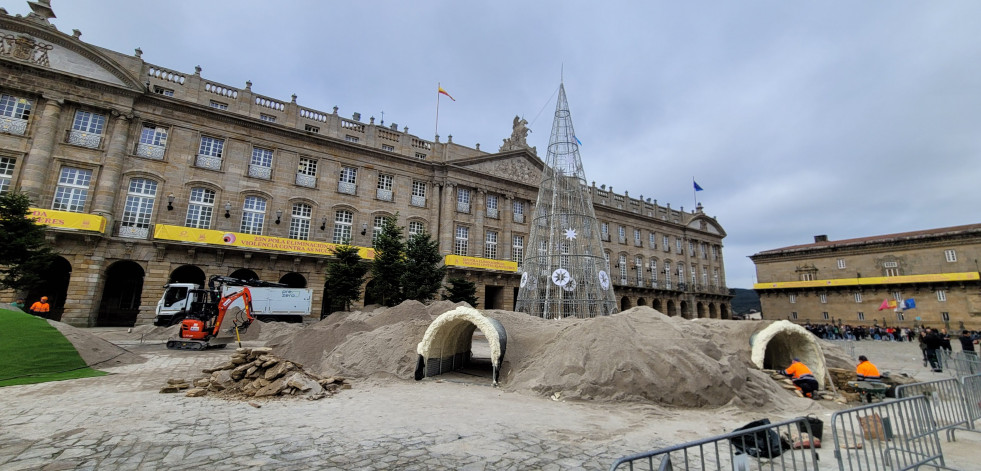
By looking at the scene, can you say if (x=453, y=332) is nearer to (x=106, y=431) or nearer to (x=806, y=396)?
(x=106, y=431)

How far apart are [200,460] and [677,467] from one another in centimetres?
613

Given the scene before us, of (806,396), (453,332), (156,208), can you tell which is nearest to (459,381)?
(453,332)

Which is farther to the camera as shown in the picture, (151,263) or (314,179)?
(314,179)

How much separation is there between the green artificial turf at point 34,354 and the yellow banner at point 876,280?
200 feet

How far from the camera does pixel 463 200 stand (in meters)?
31.8

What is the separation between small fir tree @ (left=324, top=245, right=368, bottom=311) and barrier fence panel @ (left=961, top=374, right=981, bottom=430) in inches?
892

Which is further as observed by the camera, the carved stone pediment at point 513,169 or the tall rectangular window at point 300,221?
the carved stone pediment at point 513,169

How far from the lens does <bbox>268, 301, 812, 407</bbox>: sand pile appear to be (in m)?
8.91

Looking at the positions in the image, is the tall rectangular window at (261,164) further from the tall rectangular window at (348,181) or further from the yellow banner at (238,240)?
the tall rectangular window at (348,181)

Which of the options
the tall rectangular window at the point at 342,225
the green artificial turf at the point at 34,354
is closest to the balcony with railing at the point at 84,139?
the tall rectangular window at the point at 342,225

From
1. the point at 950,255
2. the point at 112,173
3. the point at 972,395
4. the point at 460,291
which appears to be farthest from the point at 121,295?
the point at 950,255

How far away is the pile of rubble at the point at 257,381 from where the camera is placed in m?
8.80

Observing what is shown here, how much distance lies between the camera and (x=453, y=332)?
12.7 meters

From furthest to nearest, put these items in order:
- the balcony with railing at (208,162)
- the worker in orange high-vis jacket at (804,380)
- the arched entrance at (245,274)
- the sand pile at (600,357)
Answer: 1. the arched entrance at (245,274)
2. the balcony with railing at (208,162)
3. the worker in orange high-vis jacket at (804,380)
4. the sand pile at (600,357)
